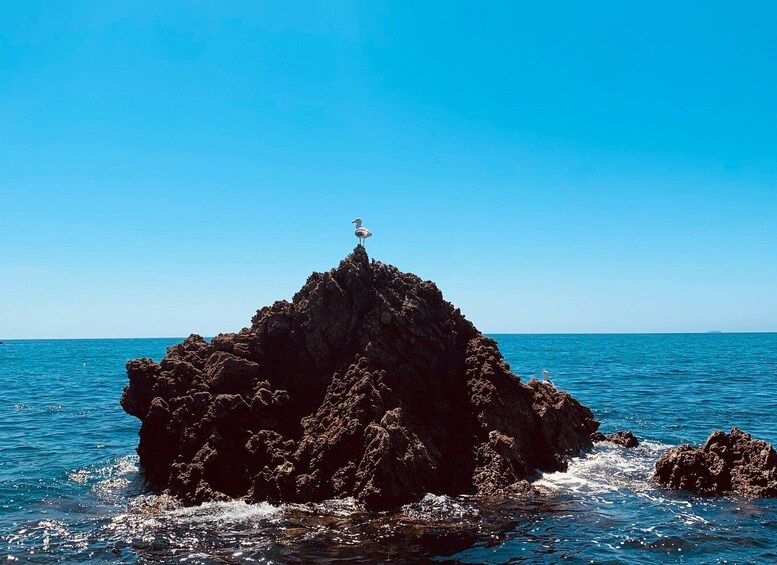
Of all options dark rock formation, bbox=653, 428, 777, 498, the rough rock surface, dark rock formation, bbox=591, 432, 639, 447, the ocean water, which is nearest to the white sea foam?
the ocean water

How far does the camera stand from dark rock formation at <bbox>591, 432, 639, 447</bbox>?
24844 mm

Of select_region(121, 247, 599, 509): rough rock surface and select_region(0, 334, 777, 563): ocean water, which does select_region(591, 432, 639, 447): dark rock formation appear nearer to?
select_region(0, 334, 777, 563): ocean water

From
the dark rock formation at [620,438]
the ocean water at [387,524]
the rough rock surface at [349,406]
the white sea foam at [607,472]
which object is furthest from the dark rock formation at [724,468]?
the dark rock formation at [620,438]

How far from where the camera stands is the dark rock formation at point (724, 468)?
58.8 feet

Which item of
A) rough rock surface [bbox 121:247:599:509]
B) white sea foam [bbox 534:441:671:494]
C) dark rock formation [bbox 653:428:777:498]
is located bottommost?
white sea foam [bbox 534:441:671:494]

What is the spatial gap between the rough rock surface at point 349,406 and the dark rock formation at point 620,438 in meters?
2.01

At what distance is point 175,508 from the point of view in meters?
16.3

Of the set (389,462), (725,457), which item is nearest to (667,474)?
(725,457)

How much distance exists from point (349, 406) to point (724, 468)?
12240 mm

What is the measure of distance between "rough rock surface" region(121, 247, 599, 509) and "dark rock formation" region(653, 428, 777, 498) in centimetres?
378

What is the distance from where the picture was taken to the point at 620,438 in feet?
82.7

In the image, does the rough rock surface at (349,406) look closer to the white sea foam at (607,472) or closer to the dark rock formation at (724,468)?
the white sea foam at (607,472)

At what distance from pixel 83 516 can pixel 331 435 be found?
7353mm

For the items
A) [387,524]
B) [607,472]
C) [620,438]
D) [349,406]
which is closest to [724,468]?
[607,472]
